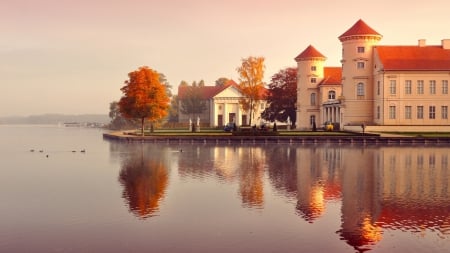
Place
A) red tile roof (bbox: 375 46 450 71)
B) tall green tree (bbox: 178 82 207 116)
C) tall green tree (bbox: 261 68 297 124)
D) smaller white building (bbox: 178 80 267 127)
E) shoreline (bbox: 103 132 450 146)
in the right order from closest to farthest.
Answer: shoreline (bbox: 103 132 450 146), red tile roof (bbox: 375 46 450 71), tall green tree (bbox: 261 68 297 124), smaller white building (bbox: 178 80 267 127), tall green tree (bbox: 178 82 207 116)

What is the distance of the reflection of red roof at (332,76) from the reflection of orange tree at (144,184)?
54.9 m

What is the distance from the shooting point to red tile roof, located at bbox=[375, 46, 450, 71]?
2741 inches

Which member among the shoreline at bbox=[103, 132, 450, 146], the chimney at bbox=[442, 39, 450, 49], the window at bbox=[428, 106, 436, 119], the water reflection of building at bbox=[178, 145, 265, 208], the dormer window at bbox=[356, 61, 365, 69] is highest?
the chimney at bbox=[442, 39, 450, 49]

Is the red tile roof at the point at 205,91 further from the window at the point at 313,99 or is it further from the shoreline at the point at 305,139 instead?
the shoreline at the point at 305,139

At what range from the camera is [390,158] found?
115ft

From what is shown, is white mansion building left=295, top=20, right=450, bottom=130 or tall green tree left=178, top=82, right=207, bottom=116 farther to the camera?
tall green tree left=178, top=82, right=207, bottom=116

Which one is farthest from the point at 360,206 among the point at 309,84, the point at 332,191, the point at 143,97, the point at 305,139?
the point at 309,84

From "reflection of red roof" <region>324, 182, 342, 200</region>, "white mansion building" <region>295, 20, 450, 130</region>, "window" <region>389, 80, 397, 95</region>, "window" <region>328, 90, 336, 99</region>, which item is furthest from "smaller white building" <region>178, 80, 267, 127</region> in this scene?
"reflection of red roof" <region>324, 182, 342, 200</region>

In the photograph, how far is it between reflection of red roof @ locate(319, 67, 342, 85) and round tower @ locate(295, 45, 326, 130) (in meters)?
1.31

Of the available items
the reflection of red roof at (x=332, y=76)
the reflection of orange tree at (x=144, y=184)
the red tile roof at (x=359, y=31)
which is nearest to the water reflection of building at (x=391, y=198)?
the reflection of orange tree at (x=144, y=184)

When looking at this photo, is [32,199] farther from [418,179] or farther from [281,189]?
[418,179]

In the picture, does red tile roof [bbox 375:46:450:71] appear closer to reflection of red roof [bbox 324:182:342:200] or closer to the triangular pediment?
the triangular pediment

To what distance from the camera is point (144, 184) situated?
2228cm

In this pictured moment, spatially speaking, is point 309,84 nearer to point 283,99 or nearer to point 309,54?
point 309,54
